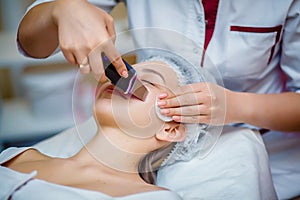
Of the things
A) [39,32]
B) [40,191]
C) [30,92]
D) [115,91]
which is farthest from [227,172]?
[30,92]

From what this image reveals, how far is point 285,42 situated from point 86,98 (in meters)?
0.58

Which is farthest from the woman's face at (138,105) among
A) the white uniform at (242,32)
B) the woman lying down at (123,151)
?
the white uniform at (242,32)

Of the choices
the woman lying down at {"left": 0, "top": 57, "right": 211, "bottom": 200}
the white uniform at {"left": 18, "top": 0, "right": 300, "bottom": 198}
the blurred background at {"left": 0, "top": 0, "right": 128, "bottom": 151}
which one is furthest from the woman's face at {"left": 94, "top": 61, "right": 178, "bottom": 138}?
the blurred background at {"left": 0, "top": 0, "right": 128, "bottom": 151}

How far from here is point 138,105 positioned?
116 cm

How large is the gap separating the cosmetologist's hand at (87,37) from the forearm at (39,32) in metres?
0.11

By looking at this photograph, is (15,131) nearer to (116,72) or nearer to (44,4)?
(44,4)

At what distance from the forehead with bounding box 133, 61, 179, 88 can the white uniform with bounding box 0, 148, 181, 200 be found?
0.98ft

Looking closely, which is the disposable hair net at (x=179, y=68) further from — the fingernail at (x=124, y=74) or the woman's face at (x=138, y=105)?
the fingernail at (x=124, y=74)

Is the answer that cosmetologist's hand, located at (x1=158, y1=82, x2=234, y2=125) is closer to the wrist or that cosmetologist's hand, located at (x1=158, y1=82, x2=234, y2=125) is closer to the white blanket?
the wrist

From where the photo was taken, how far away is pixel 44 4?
1197 millimetres

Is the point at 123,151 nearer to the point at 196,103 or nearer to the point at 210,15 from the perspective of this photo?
the point at 196,103

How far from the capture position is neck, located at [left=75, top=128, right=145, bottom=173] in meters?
1.23

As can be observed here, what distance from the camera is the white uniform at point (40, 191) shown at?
1046mm

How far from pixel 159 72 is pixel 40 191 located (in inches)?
17.1
